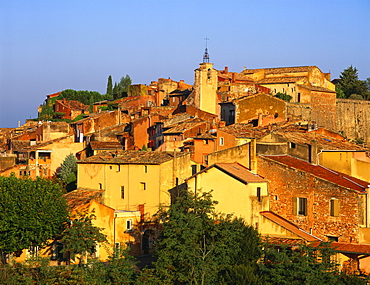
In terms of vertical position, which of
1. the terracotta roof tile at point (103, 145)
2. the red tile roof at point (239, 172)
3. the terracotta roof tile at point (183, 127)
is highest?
the terracotta roof tile at point (183, 127)

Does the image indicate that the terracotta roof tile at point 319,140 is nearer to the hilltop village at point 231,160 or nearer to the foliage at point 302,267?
the hilltop village at point 231,160

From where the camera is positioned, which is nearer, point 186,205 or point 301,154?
point 186,205

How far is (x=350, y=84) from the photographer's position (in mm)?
74750

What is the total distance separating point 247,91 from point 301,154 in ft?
89.6

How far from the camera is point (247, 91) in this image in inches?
2325

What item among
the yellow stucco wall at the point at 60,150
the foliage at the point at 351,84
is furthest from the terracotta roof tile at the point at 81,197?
the foliage at the point at 351,84

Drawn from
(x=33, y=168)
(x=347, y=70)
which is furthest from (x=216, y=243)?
(x=347, y=70)

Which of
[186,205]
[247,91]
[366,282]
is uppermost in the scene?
[247,91]

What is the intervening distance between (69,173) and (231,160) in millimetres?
17446

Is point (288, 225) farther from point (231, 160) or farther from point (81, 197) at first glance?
point (81, 197)

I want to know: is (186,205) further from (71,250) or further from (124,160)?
(124,160)

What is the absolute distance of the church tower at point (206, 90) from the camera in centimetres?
5459

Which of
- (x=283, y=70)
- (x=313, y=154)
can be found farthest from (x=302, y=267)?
(x=283, y=70)

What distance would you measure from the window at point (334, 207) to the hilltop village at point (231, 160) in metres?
0.04
